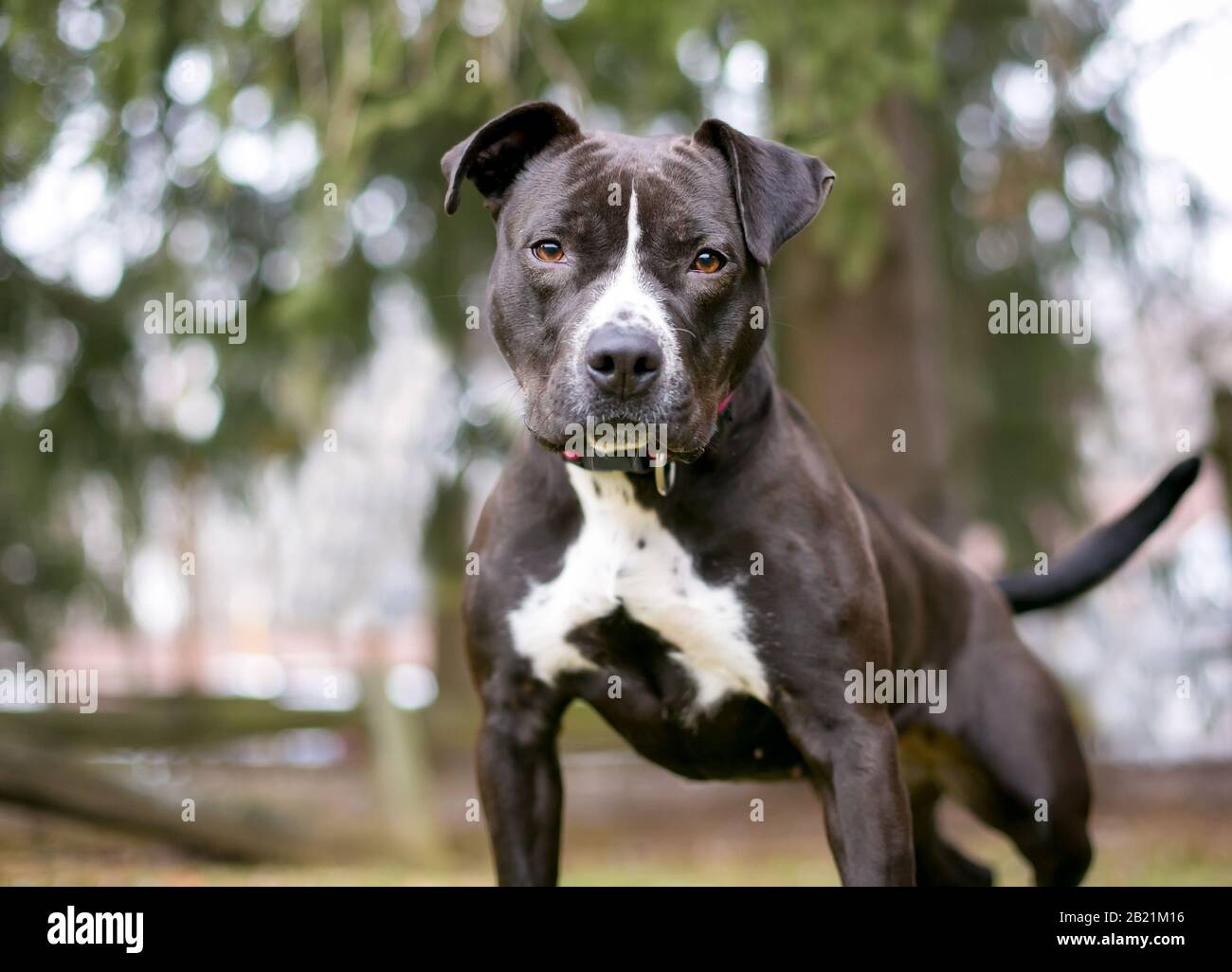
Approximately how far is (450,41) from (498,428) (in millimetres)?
3060

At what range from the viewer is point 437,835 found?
312 inches

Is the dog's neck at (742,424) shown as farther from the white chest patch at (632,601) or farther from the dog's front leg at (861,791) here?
the dog's front leg at (861,791)

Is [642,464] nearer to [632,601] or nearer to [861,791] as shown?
[632,601]

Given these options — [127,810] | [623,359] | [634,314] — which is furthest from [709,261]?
[127,810]

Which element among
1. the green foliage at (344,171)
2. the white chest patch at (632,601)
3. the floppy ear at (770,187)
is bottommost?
the white chest patch at (632,601)

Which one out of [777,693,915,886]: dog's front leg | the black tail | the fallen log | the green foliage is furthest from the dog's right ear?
the fallen log

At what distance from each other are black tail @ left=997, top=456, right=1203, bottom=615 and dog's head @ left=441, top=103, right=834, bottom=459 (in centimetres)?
170

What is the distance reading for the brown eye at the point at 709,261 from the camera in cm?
303

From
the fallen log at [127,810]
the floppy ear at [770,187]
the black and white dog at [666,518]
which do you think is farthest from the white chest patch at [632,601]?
the fallen log at [127,810]

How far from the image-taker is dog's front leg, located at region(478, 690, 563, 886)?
331 cm

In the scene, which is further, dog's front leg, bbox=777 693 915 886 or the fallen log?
the fallen log

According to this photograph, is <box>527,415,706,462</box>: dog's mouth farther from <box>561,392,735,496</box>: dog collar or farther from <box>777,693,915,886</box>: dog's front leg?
<box>777,693,915,886</box>: dog's front leg

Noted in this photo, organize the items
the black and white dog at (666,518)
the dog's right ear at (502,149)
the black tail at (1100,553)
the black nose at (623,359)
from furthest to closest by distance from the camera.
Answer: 1. the black tail at (1100,553)
2. the dog's right ear at (502,149)
3. the black and white dog at (666,518)
4. the black nose at (623,359)

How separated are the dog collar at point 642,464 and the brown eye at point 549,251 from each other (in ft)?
1.43
